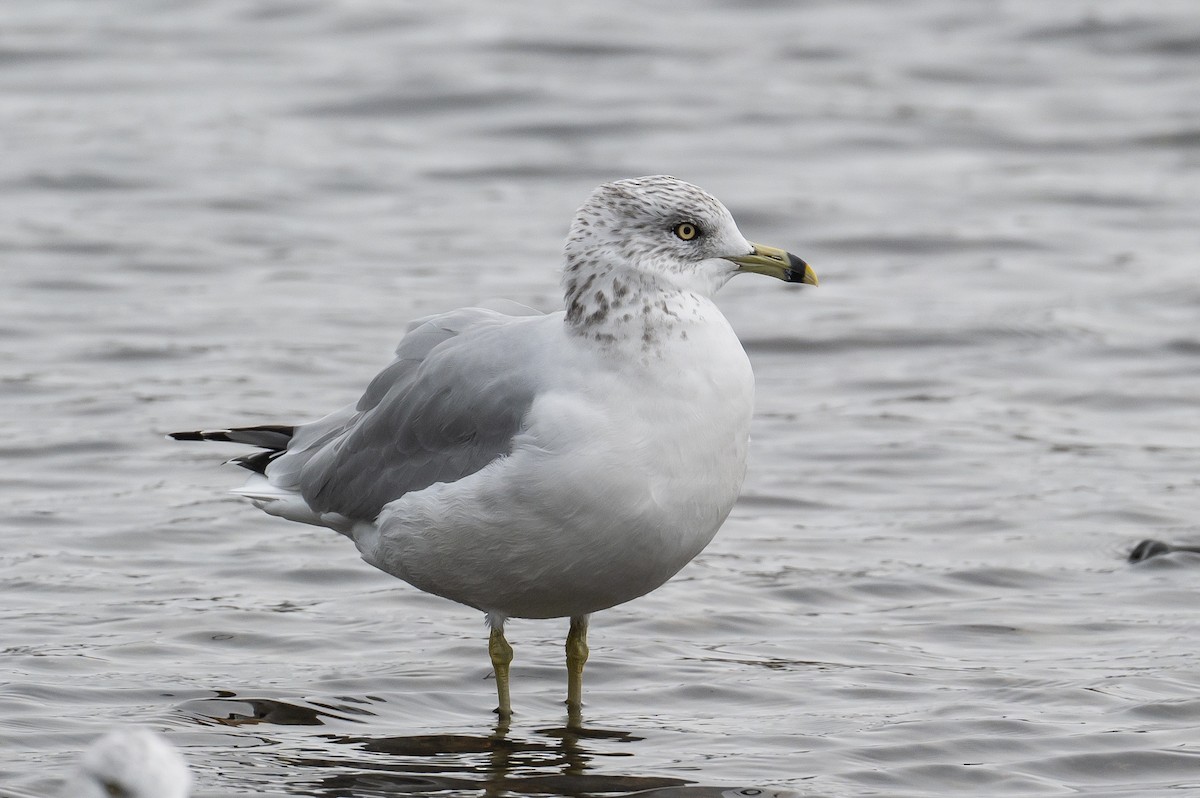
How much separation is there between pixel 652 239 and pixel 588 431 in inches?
24.6

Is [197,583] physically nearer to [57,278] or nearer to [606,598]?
[606,598]

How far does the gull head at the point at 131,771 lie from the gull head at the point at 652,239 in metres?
2.12

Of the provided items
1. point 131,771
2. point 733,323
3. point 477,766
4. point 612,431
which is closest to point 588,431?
point 612,431

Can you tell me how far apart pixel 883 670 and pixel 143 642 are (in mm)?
2448

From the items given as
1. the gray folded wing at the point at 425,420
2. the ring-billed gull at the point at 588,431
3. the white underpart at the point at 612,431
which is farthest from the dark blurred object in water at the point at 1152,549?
the gray folded wing at the point at 425,420

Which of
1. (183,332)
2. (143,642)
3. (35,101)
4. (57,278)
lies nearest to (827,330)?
(183,332)

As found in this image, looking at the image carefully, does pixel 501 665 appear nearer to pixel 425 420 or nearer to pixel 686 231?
pixel 425 420

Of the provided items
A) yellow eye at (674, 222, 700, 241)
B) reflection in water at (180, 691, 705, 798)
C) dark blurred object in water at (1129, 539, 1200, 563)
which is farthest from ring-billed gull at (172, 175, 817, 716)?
dark blurred object in water at (1129, 539, 1200, 563)

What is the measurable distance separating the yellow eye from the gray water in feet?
4.90

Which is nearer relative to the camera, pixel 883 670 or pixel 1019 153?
pixel 883 670

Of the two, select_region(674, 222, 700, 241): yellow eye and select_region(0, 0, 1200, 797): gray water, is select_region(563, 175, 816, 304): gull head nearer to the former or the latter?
select_region(674, 222, 700, 241): yellow eye

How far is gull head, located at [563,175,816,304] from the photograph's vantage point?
5539mm

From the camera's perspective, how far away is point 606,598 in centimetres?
565

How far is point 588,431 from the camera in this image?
529cm
